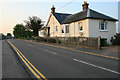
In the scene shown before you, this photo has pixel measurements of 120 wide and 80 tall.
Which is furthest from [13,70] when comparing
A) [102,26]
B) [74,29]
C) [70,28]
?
[70,28]

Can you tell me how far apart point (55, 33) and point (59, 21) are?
13.2ft

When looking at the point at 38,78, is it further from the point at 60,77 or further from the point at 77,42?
the point at 77,42

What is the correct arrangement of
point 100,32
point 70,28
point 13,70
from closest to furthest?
point 13,70 → point 100,32 → point 70,28


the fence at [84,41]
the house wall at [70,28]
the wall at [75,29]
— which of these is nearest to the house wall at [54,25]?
the house wall at [70,28]

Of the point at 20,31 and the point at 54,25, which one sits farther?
the point at 20,31

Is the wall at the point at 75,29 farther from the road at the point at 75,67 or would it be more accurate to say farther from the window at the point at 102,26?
the road at the point at 75,67

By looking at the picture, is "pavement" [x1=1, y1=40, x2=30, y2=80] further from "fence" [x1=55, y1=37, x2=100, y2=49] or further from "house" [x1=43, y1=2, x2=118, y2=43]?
"house" [x1=43, y1=2, x2=118, y2=43]

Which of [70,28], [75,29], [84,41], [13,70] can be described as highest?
[70,28]

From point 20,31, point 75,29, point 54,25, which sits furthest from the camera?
point 20,31

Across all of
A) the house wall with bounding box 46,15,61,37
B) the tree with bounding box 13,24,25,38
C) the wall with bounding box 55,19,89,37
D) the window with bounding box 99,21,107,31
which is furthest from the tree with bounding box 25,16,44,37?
the window with bounding box 99,21,107,31

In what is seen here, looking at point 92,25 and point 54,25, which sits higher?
point 54,25

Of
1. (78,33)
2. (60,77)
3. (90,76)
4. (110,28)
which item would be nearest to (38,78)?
(60,77)

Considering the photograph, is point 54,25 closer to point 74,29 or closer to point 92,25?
point 74,29

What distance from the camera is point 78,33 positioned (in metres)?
22.7
